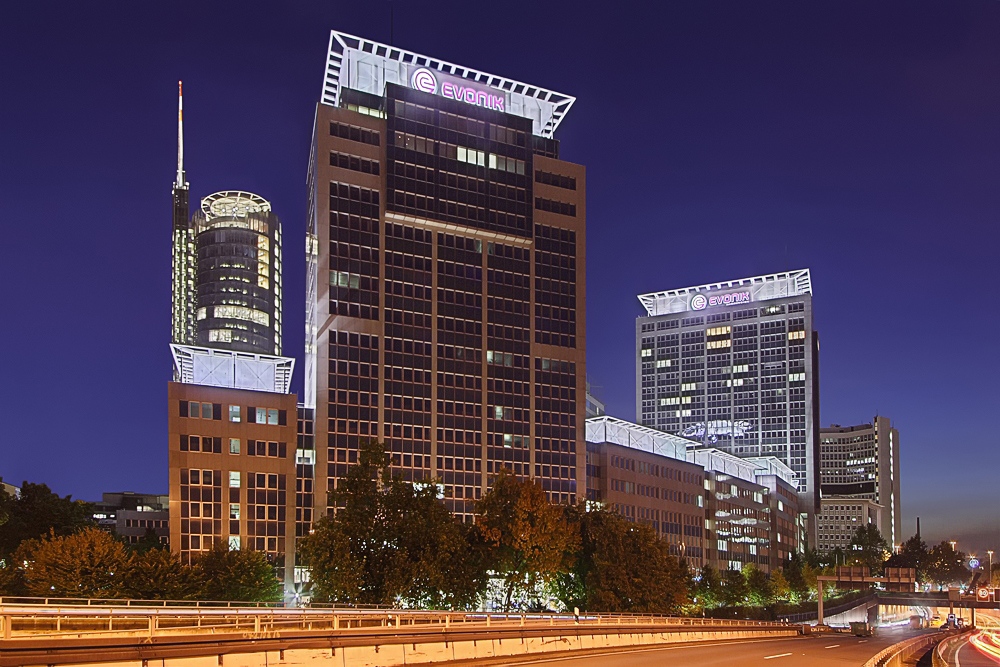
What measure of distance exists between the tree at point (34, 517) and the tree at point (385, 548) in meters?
70.3

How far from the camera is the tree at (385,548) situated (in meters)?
68.7

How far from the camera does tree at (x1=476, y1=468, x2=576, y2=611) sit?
79.6 meters

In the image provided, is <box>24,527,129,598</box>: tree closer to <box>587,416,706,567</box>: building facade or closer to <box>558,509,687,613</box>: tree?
<box>558,509,687,613</box>: tree

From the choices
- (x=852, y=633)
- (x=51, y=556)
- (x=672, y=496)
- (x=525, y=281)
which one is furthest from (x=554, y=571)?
(x=672, y=496)

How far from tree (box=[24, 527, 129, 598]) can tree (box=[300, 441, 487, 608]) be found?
17902 millimetres

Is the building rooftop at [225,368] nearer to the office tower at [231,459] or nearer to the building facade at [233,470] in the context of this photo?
the office tower at [231,459]

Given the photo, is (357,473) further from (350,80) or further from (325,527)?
(350,80)

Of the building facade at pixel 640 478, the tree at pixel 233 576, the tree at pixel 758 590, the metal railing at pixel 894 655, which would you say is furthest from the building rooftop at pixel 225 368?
the metal railing at pixel 894 655

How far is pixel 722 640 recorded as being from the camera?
220 feet

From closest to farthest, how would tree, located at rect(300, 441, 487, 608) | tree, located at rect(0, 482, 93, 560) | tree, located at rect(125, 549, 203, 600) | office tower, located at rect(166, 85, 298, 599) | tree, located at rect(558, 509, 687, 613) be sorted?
1. tree, located at rect(300, 441, 487, 608)
2. tree, located at rect(125, 549, 203, 600)
3. tree, located at rect(558, 509, 687, 613)
4. tree, located at rect(0, 482, 93, 560)
5. office tower, located at rect(166, 85, 298, 599)

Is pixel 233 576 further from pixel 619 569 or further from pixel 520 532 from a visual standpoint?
pixel 619 569

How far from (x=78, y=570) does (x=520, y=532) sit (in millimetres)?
34305

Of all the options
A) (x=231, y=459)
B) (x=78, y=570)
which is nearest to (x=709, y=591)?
(x=231, y=459)

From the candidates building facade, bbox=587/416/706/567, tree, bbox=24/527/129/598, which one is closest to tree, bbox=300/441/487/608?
tree, bbox=24/527/129/598
